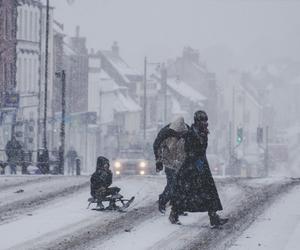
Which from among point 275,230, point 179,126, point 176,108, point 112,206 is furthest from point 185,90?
point 275,230

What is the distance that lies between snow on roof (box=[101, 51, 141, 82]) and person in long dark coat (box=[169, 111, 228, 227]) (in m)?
77.7

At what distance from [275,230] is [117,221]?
263cm

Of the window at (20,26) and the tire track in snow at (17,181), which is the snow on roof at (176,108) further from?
the tire track in snow at (17,181)

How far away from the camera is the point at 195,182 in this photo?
14.3m

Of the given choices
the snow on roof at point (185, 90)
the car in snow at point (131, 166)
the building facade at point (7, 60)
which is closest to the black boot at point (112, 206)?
the car in snow at point (131, 166)

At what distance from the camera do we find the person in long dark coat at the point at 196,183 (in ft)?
46.6

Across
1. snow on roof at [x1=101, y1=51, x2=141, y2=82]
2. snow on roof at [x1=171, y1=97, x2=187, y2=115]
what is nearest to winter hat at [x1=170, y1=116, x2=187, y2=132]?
snow on roof at [x1=101, y1=51, x2=141, y2=82]

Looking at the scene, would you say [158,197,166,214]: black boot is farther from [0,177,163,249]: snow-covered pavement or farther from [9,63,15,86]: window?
[9,63,15,86]: window

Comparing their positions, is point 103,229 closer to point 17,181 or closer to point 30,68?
point 17,181

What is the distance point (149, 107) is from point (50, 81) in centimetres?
3109

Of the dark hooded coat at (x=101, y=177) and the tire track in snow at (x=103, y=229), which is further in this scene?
the dark hooded coat at (x=101, y=177)

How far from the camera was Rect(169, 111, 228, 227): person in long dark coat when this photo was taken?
1421cm

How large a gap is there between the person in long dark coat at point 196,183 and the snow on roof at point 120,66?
77724mm

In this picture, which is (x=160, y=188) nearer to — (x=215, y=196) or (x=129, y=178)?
(x=129, y=178)
